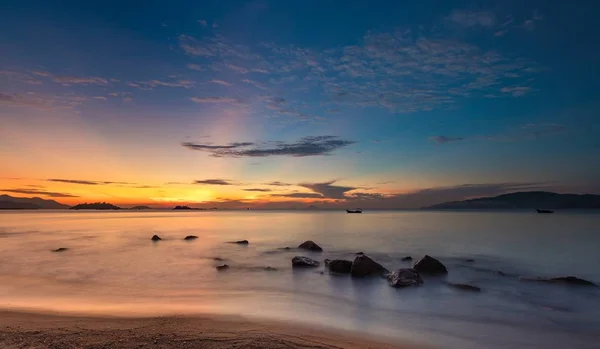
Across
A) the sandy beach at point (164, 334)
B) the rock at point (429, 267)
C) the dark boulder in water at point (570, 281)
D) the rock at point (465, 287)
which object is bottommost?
the rock at point (465, 287)

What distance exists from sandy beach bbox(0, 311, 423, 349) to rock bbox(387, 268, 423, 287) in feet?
23.0

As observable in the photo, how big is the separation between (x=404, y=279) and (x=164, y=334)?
1157 cm

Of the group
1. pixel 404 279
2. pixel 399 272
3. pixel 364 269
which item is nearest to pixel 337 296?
pixel 404 279

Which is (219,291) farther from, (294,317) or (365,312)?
(365,312)

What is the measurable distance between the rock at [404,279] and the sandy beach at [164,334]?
23.0ft

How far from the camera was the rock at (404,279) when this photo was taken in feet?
51.3

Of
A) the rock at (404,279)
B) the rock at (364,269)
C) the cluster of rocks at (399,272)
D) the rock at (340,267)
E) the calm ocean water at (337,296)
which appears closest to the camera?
the calm ocean water at (337,296)

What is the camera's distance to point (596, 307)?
A: 13.4m

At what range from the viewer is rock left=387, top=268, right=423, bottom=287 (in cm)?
1563

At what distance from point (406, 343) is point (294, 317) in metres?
3.84

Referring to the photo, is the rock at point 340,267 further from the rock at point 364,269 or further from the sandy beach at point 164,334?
the sandy beach at point 164,334

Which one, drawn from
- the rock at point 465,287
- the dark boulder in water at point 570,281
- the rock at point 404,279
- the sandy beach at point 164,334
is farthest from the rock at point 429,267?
the sandy beach at point 164,334

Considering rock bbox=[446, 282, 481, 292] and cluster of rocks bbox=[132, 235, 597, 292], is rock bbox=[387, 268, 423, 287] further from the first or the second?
rock bbox=[446, 282, 481, 292]

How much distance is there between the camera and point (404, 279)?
52.3 feet
